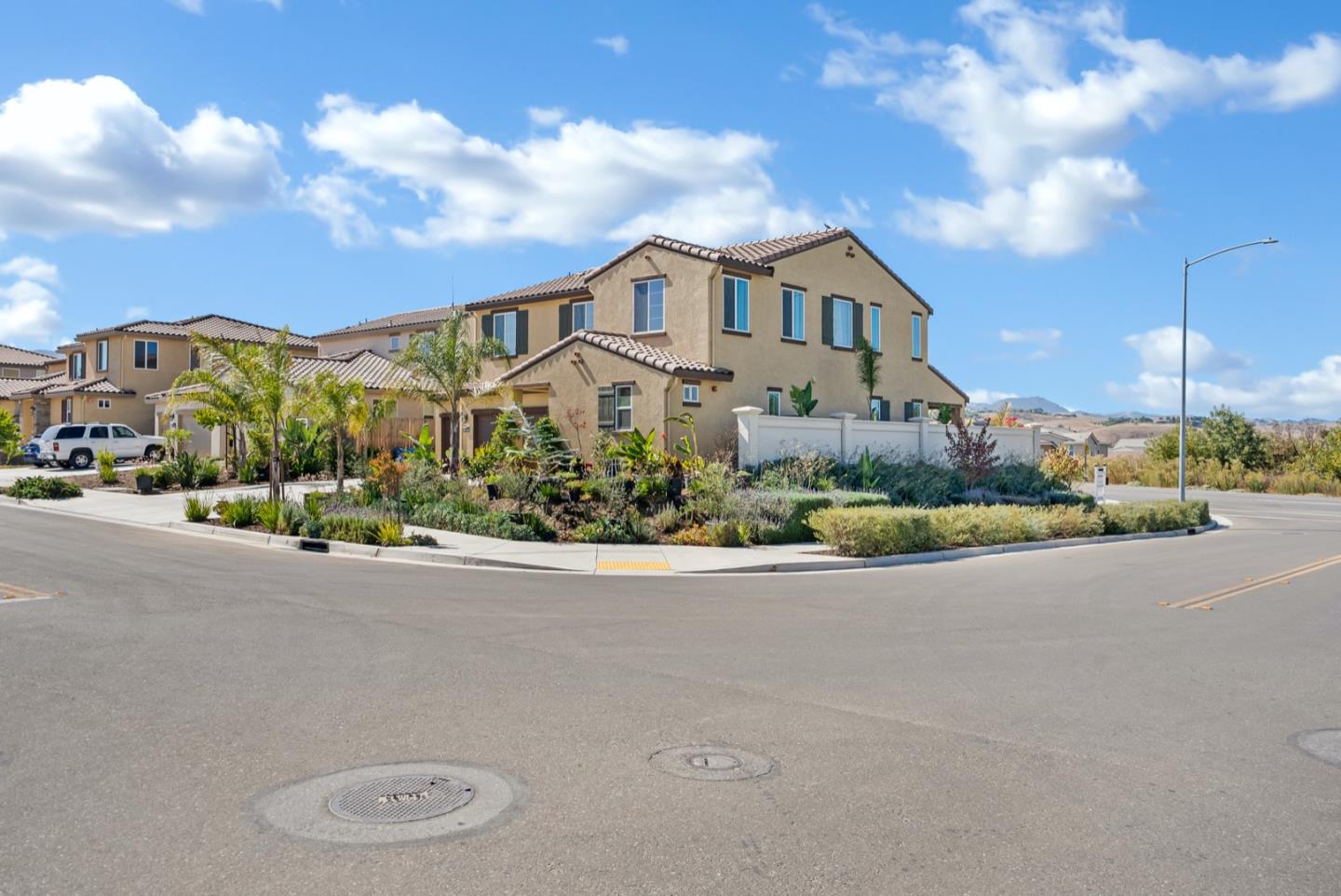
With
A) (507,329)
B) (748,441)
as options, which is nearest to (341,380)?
(507,329)

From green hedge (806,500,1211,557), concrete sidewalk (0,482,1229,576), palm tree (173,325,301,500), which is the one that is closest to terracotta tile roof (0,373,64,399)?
palm tree (173,325,301,500)

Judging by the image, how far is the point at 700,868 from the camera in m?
4.39

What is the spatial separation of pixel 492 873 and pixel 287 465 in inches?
1234

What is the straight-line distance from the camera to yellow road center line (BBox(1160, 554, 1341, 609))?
41.6ft

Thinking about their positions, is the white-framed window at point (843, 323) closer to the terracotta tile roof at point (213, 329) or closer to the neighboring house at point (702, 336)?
the neighboring house at point (702, 336)

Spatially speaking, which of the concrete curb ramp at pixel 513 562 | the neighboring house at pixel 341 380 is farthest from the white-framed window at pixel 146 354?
the concrete curb ramp at pixel 513 562

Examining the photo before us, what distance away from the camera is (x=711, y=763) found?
578 cm

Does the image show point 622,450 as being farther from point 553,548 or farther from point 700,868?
point 700,868

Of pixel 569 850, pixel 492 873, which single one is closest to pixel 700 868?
pixel 569 850

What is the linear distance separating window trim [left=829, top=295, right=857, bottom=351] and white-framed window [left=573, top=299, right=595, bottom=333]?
7709 millimetres

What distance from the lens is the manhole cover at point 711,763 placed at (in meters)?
5.58

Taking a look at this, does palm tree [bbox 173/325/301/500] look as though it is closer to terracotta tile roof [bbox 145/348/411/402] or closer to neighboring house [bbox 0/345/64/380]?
terracotta tile roof [bbox 145/348/411/402]

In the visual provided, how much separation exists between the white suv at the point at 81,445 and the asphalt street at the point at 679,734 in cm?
3286

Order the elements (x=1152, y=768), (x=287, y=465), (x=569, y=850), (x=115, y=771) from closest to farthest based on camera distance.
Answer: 1. (x=569, y=850)
2. (x=115, y=771)
3. (x=1152, y=768)
4. (x=287, y=465)
